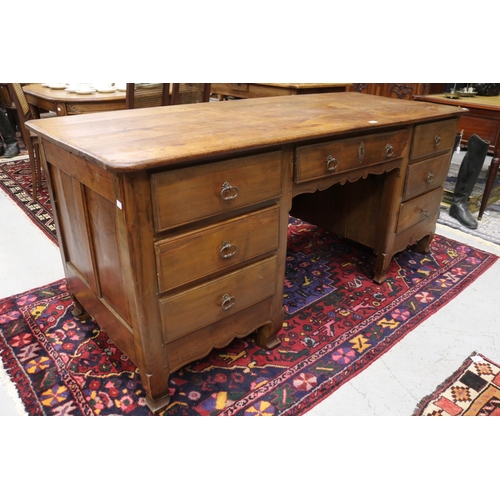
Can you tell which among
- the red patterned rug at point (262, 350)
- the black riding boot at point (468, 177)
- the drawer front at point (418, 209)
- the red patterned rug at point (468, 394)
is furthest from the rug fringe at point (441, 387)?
the black riding boot at point (468, 177)

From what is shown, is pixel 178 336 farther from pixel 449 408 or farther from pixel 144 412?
pixel 449 408

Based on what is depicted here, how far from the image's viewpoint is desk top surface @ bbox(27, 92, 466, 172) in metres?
1.13

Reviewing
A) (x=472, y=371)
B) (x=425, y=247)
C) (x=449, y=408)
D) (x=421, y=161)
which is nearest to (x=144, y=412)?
(x=449, y=408)

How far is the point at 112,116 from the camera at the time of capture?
5.15 ft

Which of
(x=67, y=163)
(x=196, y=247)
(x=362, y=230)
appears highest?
(x=67, y=163)

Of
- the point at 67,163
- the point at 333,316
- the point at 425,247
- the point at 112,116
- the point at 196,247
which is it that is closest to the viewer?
the point at 196,247

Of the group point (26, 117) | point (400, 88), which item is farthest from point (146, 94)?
point (400, 88)

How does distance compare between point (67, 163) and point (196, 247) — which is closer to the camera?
point (196, 247)

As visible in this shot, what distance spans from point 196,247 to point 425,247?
169cm

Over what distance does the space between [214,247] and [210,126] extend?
0.44 metres

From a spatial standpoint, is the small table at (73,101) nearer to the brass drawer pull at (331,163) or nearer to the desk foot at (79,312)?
the desk foot at (79,312)

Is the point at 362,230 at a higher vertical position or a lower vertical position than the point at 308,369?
higher

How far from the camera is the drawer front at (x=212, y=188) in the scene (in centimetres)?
113

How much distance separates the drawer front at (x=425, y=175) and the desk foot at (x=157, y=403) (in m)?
1.42
